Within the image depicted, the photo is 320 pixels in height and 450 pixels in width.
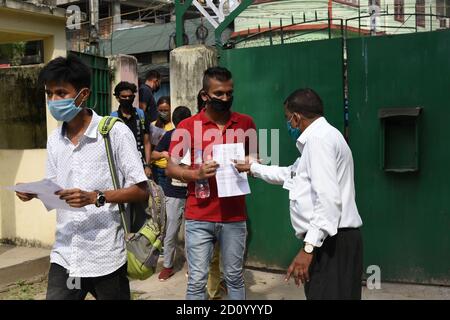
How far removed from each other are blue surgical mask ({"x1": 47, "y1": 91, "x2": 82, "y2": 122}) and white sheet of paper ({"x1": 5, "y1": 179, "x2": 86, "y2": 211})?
381 mm

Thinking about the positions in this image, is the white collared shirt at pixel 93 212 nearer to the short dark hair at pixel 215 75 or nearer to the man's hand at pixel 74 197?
the man's hand at pixel 74 197

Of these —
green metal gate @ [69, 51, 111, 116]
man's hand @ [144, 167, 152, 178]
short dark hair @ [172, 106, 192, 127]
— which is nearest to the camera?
short dark hair @ [172, 106, 192, 127]

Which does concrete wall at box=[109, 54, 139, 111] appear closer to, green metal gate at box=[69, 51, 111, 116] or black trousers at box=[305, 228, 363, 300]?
green metal gate at box=[69, 51, 111, 116]

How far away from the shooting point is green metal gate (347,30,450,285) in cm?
485

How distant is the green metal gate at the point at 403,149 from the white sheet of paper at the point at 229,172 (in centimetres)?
182

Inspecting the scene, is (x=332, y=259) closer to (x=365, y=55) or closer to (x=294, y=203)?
(x=294, y=203)

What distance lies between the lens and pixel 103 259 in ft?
9.05

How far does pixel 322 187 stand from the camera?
2.82 m

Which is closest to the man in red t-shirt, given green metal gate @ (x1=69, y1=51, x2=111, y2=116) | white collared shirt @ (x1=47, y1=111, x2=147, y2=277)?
white collared shirt @ (x1=47, y1=111, x2=147, y2=277)

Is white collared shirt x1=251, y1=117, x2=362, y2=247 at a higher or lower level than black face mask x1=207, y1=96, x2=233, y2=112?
lower

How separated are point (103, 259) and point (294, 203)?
3.48ft

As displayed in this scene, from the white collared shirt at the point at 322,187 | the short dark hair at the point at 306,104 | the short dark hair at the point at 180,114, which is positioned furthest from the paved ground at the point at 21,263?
the short dark hair at the point at 306,104

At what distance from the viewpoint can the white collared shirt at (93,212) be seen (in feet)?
9.02

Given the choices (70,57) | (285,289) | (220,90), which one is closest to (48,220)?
(285,289)
